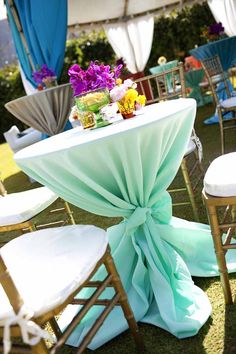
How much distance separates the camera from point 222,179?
1479 millimetres

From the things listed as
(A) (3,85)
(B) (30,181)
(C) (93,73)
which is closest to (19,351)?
(C) (93,73)

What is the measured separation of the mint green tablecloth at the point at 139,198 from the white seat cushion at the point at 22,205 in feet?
1.30

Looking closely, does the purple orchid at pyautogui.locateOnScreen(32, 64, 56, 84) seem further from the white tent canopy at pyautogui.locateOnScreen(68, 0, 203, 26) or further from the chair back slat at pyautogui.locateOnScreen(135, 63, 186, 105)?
the white tent canopy at pyautogui.locateOnScreen(68, 0, 203, 26)

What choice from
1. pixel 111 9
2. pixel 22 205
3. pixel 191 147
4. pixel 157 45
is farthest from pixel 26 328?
pixel 157 45

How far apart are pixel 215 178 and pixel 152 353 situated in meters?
0.76

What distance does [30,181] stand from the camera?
5.13m

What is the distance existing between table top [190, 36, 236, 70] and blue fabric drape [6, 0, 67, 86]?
6.83 feet

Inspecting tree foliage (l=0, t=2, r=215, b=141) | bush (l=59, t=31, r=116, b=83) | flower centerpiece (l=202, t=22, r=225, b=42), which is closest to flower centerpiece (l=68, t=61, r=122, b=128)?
flower centerpiece (l=202, t=22, r=225, b=42)

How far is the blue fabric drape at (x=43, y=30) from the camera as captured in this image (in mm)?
4395

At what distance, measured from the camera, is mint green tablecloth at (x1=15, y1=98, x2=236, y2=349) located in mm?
1445

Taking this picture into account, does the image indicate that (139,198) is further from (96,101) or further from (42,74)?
(42,74)

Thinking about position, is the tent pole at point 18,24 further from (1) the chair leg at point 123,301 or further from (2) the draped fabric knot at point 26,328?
(2) the draped fabric knot at point 26,328

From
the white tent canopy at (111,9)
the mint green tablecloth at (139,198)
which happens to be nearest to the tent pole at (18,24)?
the white tent canopy at (111,9)

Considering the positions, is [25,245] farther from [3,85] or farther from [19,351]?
[3,85]
